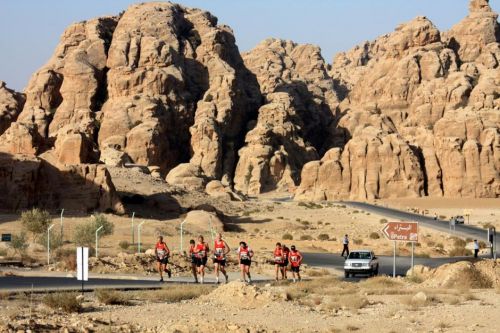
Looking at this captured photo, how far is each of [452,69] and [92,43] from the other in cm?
5951

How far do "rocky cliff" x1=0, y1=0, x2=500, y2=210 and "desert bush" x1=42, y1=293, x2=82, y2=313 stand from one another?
76516 mm

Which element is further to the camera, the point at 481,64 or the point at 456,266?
the point at 481,64

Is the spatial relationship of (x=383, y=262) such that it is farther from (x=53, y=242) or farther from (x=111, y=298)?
(x=111, y=298)

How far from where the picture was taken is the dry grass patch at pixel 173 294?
2253 centimetres

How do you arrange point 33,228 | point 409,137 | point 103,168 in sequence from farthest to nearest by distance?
1. point 409,137
2. point 103,168
3. point 33,228

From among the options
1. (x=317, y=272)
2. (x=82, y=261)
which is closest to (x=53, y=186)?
(x=317, y=272)

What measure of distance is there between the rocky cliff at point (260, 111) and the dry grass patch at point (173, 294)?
237 ft

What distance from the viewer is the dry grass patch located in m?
22.5

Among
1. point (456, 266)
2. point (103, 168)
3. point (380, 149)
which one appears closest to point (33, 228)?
point (103, 168)

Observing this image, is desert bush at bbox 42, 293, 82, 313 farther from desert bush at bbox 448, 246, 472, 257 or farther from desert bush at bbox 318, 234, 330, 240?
desert bush at bbox 318, 234, 330, 240

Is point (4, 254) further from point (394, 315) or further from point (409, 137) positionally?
point (409, 137)

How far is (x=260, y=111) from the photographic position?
468ft

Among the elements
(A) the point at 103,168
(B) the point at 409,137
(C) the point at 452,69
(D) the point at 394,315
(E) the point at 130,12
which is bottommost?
(D) the point at 394,315

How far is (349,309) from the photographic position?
2102 cm
